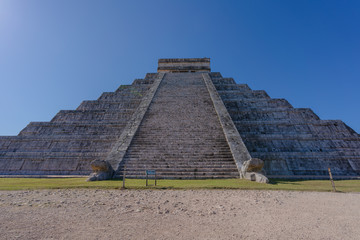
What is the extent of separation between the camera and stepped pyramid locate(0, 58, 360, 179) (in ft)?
25.1

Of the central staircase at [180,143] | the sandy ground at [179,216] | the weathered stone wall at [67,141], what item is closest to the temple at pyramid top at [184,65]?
the central staircase at [180,143]

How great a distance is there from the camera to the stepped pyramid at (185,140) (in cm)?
764

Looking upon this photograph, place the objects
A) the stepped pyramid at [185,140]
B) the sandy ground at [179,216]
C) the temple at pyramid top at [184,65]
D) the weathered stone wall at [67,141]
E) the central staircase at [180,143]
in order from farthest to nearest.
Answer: the temple at pyramid top at [184,65]
the weathered stone wall at [67,141]
the stepped pyramid at [185,140]
the central staircase at [180,143]
the sandy ground at [179,216]

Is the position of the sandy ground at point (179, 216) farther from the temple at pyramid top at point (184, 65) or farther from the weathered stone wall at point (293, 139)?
the temple at pyramid top at point (184, 65)

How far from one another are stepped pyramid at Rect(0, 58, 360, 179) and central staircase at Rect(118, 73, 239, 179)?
1.4 inches

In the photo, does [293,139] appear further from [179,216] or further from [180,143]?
[179,216]

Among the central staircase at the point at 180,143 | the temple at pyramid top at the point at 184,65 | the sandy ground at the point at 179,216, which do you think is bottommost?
the sandy ground at the point at 179,216

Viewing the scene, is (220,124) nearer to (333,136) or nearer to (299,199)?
(333,136)

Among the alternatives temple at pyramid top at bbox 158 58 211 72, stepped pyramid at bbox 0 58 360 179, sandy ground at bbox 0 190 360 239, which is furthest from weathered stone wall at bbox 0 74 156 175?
temple at pyramid top at bbox 158 58 211 72

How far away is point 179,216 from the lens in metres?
2.93

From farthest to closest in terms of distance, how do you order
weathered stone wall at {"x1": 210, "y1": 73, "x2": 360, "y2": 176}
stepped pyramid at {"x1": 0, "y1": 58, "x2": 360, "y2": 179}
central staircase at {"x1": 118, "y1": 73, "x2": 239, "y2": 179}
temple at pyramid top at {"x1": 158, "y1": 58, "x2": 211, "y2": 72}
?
temple at pyramid top at {"x1": 158, "y1": 58, "x2": 211, "y2": 72}
weathered stone wall at {"x1": 210, "y1": 73, "x2": 360, "y2": 176}
stepped pyramid at {"x1": 0, "y1": 58, "x2": 360, "y2": 179}
central staircase at {"x1": 118, "y1": 73, "x2": 239, "y2": 179}

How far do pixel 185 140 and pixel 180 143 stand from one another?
1.08 ft

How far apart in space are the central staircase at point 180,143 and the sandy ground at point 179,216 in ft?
8.80

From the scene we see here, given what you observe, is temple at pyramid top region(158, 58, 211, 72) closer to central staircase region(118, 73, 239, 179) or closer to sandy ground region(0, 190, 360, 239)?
central staircase region(118, 73, 239, 179)
